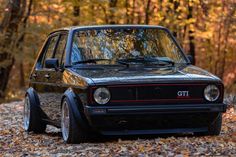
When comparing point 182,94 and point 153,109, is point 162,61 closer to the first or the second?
point 182,94

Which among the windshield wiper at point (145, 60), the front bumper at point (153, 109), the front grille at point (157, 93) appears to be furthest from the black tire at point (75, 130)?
the windshield wiper at point (145, 60)

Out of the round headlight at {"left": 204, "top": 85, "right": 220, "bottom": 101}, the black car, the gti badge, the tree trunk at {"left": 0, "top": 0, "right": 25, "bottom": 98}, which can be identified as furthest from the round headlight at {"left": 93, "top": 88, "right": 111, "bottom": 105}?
the tree trunk at {"left": 0, "top": 0, "right": 25, "bottom": 98}

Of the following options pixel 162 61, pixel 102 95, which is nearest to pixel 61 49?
pixel 162 61

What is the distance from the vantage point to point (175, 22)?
981 inches

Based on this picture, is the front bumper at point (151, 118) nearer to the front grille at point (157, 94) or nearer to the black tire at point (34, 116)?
the front grille at point (157, 94)

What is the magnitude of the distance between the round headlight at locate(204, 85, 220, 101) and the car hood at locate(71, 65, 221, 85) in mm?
104

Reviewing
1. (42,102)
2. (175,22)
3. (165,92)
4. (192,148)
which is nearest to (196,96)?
(165,92)

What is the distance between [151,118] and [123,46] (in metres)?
1.61

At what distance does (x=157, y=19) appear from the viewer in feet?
83.5

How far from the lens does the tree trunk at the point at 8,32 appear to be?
24.0 m

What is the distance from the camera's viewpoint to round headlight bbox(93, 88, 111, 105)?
7320 mm

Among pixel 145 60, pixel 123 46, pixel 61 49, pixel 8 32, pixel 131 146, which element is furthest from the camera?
pixel 8 32

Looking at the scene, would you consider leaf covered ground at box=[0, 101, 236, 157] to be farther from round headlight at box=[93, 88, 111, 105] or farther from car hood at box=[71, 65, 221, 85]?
car hood at box=[71, 65, 221, 85]

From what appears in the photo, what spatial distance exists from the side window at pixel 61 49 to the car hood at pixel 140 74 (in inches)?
29.1
